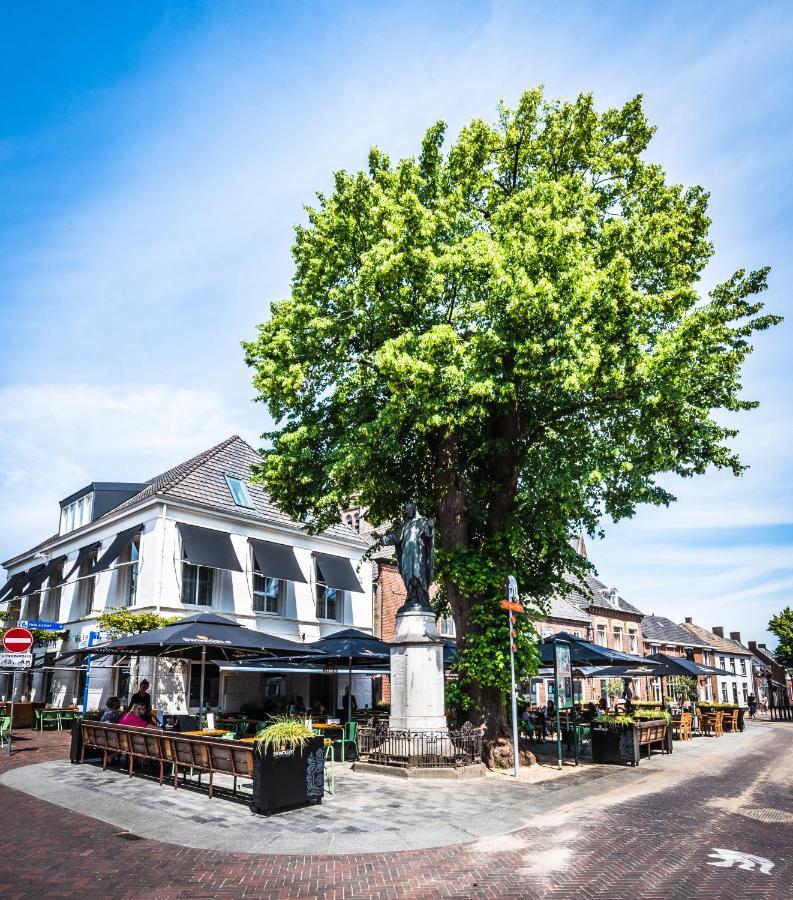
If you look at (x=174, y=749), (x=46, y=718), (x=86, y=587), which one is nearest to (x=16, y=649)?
(x=174, y=749)

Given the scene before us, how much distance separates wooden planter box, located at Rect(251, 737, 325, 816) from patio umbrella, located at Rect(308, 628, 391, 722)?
7024 millimetres

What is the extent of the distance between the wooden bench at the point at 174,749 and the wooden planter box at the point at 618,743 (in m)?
9.30

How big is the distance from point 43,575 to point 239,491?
33.5 ft

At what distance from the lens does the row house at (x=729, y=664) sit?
6075cm

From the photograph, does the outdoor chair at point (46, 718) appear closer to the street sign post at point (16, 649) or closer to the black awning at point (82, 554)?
the black awning at point (82, 554)

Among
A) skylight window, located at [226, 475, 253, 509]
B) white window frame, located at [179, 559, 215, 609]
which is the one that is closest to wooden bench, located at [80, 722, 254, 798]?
white window frame, located at [179, 559, 215, 609]

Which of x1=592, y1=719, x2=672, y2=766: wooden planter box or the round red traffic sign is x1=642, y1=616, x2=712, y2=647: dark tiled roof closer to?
x1=592, y1=719, x2=672, y2=766: wooden planter box

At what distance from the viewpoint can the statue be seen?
15.6m

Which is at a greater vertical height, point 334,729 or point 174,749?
point 174,749

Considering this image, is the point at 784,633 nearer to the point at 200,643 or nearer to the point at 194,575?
the point at 194,575

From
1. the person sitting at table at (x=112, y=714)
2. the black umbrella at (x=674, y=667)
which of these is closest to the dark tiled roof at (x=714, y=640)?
the black umbrella at (x=674, y=667)

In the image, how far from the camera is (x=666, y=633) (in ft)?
188

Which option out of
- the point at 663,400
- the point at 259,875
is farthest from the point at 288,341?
the point at 259,875

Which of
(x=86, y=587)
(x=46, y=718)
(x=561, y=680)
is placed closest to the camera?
(x=561, y=680)
